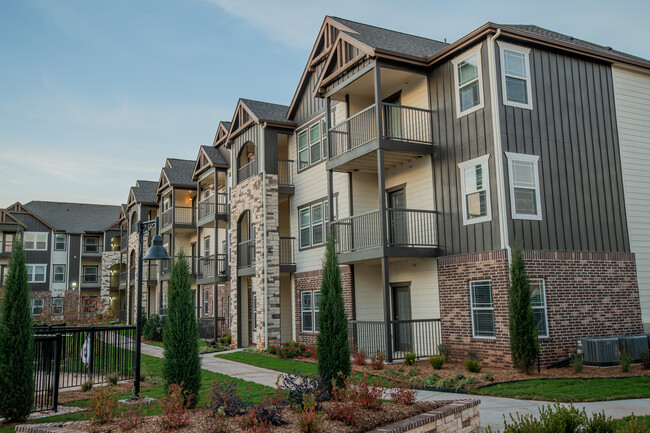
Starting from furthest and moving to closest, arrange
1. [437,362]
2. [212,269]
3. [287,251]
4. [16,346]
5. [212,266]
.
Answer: [212,266] → [212,269] → [287,251] → [437,362] → [16,346]

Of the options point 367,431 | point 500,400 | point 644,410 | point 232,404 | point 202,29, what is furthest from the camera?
point 202,29

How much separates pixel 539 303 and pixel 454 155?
4.68 metres

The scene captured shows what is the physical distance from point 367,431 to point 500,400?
4268 mm

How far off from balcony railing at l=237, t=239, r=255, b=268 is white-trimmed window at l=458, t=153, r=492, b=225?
10998mm

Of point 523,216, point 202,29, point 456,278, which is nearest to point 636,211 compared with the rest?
point 523,216

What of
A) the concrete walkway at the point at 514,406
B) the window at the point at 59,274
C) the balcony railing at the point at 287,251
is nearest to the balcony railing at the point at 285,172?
the balcony railing at the point at 287,251

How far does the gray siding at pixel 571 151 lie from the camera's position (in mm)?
14680

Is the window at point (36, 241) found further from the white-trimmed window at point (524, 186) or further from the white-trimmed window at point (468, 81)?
the white-trimmed window at point (524, 186)

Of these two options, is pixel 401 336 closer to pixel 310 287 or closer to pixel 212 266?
pixel 310 287

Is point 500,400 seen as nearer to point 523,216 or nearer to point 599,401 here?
point 599,401

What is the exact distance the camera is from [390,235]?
1742 cm

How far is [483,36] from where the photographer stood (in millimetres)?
14727

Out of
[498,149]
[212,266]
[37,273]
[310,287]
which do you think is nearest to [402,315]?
[310,287]

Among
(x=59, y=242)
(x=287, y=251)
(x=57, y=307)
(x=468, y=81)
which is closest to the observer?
(x=468, y=81)
